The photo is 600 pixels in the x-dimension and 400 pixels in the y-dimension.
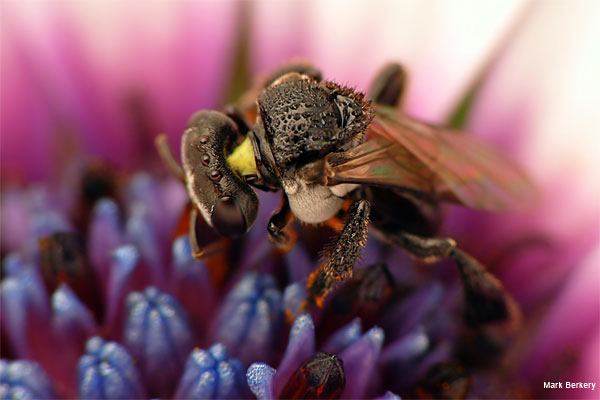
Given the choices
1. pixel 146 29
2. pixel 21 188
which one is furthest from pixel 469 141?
pixel 21 188

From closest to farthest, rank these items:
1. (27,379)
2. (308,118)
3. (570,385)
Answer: (308,118)
(27,379)
(570,385)

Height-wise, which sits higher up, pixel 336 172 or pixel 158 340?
pixel 336 172

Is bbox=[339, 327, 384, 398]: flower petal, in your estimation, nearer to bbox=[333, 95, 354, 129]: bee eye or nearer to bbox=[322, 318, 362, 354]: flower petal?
bbox=[322, 318, 362, 354]: flower petal

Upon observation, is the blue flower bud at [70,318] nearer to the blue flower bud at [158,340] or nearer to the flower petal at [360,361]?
the blue flower bud at [158,340]

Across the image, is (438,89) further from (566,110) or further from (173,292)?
(173,292)

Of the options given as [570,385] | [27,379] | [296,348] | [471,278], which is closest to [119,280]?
[27,379]

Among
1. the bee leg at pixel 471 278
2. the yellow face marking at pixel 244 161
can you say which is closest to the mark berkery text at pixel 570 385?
the bee leg at pixel 471 278

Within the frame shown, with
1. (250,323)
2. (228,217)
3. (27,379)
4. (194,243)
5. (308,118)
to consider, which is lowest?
(27,379)

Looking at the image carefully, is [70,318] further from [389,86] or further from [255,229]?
[389,86]
